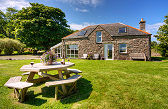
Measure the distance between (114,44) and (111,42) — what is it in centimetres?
58

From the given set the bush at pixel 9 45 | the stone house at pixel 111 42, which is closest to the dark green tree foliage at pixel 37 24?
the bush at pixel 9 45

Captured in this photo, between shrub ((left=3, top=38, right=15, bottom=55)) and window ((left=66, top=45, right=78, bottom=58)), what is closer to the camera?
window ((left=66, top=45, right=78, bottom=58))

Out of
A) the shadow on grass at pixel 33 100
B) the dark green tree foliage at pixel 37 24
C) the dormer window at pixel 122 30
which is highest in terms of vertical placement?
the dark green tree foliage at pixel 37 24

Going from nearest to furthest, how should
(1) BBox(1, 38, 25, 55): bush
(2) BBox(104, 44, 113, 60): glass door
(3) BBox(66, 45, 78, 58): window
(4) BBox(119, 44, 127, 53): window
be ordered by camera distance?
1. (4) BBox(119, 44, 127, 53): window
2. (2) BBox(104, 44, 113, 60): glass door
3. (3) BBox(66, 45, 78, 58): window
4. (1) BBox(1, 38, 25, 55): bush

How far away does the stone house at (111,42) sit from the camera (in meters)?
12.7

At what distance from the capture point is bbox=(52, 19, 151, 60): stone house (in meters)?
12.7

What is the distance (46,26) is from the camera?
20.8m

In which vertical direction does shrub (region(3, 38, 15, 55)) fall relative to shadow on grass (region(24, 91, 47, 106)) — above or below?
above

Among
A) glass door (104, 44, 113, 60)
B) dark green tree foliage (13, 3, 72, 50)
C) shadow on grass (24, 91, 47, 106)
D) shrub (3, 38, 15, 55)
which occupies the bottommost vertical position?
shadow on grass (24, 91, 47, 106)

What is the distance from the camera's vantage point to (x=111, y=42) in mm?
14078

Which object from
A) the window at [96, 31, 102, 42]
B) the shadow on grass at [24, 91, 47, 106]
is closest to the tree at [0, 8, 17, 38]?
the window at [96, 31, 102, 42]

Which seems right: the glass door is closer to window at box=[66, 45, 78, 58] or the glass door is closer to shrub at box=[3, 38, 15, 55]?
window at box=[66, 45, 78, 58]

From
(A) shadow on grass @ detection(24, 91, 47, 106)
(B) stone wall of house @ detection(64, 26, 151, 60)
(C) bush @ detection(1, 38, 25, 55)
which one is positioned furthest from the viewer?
(C) bush @ detection(1, 38, 25, 55)

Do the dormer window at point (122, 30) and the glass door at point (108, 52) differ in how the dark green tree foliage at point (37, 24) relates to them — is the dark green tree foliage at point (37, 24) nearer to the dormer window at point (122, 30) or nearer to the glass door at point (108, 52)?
the glass door at point (108, 52)
